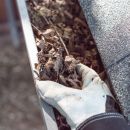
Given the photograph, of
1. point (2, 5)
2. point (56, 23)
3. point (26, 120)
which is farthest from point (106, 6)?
point (2, 5)

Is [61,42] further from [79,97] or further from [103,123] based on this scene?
[103,123]

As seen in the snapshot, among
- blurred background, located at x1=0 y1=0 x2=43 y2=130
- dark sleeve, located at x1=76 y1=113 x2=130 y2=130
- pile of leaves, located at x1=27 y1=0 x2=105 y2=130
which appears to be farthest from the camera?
blurred background, located at x1=0 y1=0 x2=43 y2=130

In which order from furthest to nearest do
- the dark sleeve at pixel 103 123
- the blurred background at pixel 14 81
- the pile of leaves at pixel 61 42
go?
the blurred background at pixel 14 81, the pile of leaves at pixel 61 42, the dark sleeve at pixel 103 123

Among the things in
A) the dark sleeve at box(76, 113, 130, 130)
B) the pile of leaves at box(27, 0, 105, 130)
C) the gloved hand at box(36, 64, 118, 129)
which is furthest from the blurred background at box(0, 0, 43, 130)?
the dark sleeve at box(76, 113, 130, 130)

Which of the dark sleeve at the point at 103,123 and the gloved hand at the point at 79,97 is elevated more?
the gloved hand at the point at 79,97

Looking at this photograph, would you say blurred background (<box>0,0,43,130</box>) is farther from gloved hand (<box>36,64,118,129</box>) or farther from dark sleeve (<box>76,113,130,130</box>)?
dark sleeve (<box>76,113,130,130</box>)

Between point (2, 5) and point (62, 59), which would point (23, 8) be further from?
point (2, 5)

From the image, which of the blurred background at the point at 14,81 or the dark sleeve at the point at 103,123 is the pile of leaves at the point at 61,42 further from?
the blurred background at the point at 14,81

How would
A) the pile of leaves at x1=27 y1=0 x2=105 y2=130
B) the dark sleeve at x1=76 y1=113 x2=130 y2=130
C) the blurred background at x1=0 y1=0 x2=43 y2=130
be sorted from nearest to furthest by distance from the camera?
the dark sleeve at x1=76 y1=113 x2=130 y2=130 → the pile of leaves at x1=27 y1=0 x2=105 y2=130 → the blurred background at x1=0 y1=0 x2=43 y2=130

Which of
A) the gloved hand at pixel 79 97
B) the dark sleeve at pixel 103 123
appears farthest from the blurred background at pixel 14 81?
the dark sleeve at pixel 103 123
